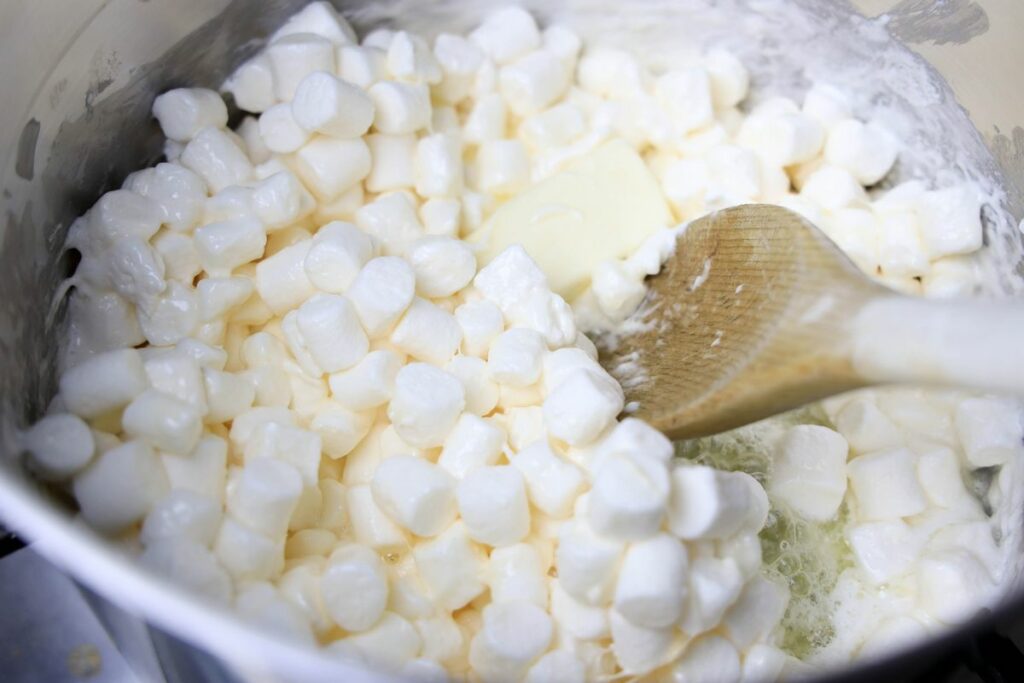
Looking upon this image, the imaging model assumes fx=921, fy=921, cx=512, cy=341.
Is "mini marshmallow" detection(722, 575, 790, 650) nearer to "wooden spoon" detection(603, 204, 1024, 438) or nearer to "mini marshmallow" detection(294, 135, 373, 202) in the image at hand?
"wooden spoon" detection(603, 204, 1024, 438)

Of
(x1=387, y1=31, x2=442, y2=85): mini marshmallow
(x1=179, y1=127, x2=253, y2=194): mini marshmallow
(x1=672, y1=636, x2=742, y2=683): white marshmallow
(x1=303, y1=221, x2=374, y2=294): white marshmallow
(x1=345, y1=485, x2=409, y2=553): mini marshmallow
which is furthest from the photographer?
(x1=387, y1=31, x2=442, y2=85): mini marshmallow

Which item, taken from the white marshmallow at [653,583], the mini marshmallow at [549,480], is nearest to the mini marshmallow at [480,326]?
the mini marshmallow at [549,480]

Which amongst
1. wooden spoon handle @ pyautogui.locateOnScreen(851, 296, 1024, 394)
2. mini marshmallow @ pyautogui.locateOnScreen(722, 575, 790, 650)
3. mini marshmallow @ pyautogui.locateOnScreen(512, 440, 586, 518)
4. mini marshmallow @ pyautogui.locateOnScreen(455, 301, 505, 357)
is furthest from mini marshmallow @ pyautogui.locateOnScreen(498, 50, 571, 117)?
mini marshmallow @ pyautogui.locateOnScreen(722, 575, 790, 650)

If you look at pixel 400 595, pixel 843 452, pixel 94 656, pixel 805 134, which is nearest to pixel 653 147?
pixel 805 134

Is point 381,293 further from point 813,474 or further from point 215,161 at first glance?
point 813,474

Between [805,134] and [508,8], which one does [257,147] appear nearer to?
[508,8]

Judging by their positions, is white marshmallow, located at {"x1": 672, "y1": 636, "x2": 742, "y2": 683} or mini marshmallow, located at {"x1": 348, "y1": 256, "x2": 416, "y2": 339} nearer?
white marshmallow, located at {"x1": 672, "y1": 636, "x2": 742, "y2": 683}
